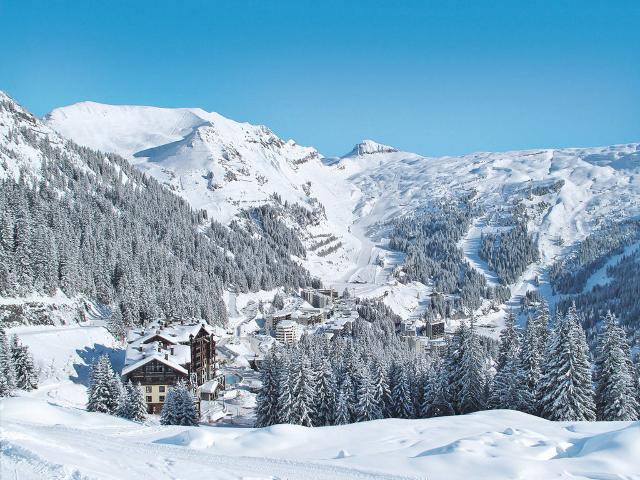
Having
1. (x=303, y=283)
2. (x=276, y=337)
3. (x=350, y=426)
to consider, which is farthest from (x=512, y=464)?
(x=303, y=283)

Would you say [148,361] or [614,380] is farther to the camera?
[148,361]

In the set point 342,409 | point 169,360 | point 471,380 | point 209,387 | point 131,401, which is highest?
point 471,380

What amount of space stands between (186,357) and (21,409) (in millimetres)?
38027

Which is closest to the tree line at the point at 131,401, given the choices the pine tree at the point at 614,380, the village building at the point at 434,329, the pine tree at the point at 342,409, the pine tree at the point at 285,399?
the pine tree at the point at 285,399

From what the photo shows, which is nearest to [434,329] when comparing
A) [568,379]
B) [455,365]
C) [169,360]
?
[169,360]

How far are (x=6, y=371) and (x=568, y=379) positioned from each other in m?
53.5

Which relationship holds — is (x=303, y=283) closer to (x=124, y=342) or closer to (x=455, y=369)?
(x=124, y=342)

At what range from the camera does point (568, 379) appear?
136 ft

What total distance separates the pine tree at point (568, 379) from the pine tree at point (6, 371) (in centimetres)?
A: 4908

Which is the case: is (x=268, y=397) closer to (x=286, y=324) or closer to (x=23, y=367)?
(x=23, y=367)

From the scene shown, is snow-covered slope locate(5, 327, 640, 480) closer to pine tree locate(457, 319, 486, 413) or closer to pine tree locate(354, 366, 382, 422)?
pine tree locate(457, 319, 486, 413)

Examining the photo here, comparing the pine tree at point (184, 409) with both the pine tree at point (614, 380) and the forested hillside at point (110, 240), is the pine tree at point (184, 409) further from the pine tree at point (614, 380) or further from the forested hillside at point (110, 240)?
the forested hillside at point (110, 240)

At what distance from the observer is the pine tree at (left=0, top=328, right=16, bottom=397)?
51844 millimetres

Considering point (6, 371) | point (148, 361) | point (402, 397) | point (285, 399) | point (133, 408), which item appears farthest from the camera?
point (148, 361)
